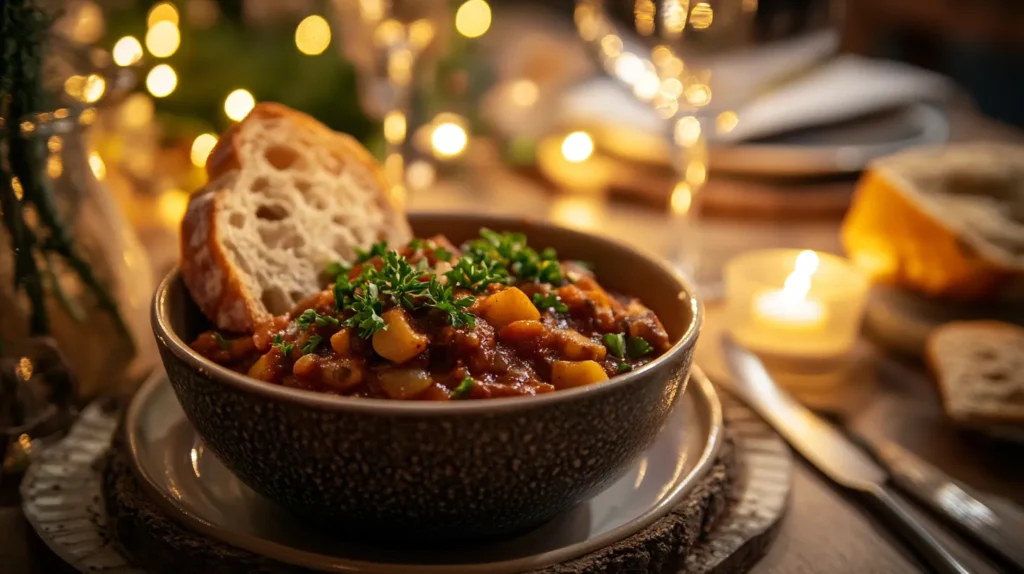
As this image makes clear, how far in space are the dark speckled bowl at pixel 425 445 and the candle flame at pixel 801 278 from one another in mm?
925

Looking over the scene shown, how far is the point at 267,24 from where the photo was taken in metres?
3.16

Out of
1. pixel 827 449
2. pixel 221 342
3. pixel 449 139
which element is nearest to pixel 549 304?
pixel 221 342

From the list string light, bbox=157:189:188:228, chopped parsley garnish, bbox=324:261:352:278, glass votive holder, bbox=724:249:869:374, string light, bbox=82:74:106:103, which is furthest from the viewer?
string light, bbox=157:189:188:228

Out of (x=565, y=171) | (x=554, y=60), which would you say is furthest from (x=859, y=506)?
(x=554, y=60)

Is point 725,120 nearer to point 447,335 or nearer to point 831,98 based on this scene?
point 831,98

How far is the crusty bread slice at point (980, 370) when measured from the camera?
1.71m

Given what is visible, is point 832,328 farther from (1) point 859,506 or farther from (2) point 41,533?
(2) point 41,533

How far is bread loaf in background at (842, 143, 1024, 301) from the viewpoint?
2.10m

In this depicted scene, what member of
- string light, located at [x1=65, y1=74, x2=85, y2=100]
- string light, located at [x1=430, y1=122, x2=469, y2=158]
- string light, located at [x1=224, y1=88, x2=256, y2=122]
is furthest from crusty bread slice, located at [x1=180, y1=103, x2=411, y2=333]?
string light, located at [x1=430, y1=122, x2=469, y2=158]

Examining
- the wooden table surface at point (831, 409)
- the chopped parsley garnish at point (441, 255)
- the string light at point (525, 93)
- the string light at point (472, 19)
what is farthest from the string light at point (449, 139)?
the chopped parsley garnish at point (441, 255)

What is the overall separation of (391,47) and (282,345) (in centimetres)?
152

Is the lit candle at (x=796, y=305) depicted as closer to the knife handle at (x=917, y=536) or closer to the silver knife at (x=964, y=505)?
the silver knife at (x=964, y=505)

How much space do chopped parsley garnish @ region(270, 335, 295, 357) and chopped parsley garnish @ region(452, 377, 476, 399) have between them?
0.79 feet

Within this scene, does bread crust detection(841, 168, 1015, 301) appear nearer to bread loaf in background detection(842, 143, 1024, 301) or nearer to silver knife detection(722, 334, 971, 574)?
bread loaf in background detection(842, 143, 1024, 301)
